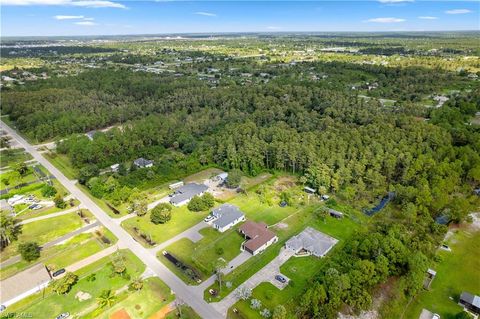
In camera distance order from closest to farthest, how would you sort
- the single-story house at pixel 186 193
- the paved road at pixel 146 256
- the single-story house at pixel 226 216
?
the paved road at pixel 146 256 < the single-story house at pixel 226 216 < the single-story house at pixel 186 193

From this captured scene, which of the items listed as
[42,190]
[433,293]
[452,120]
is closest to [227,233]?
[433,293]

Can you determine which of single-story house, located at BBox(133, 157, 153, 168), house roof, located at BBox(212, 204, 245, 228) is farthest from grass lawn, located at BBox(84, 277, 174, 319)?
single-story house, located at BBox(133, 157, 153, 168)

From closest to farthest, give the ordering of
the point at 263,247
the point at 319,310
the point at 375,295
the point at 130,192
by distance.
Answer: the point at 319,310 → the point at 375,295 → the point at 263,247 → the point at 130,192

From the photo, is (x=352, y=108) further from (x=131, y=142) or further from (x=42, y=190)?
(x=42, y=190)

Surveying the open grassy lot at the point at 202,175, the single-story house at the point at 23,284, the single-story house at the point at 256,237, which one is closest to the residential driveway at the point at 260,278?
the single-story house at the point at 256,237

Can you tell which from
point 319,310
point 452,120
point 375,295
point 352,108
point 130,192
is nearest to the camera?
point 319,310

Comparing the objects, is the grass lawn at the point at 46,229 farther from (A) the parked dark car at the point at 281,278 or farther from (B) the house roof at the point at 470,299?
(B) the house roof at the point at 470,299

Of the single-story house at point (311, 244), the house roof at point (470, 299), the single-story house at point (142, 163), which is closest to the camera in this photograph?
the house roof at point (470, 299)
